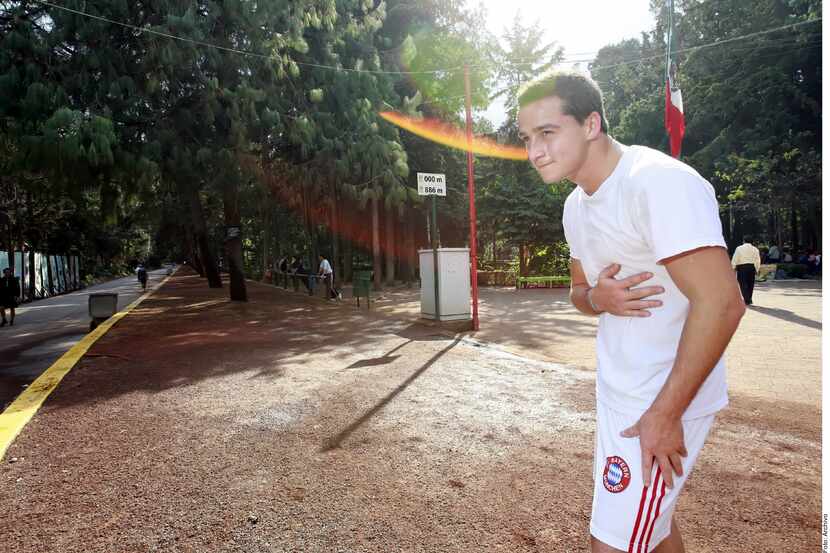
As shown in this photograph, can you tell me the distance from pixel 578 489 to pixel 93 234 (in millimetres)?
52377

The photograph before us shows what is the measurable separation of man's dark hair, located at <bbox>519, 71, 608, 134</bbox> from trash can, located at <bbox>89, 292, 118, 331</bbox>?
1345 cm

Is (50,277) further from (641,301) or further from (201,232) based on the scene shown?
(641,301)

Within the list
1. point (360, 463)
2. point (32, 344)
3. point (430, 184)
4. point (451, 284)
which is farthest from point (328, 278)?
point (360, 463)

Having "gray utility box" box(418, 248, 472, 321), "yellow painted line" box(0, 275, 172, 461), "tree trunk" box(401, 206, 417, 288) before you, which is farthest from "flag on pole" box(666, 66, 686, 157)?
"tree trunk" box(401, 206, 417, 288)

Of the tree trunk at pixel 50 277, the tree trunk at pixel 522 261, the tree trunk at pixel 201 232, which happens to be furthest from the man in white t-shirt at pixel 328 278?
the tree trunk at pixel 50 277

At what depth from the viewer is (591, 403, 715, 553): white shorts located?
1.47 metres

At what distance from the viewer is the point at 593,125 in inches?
61.8

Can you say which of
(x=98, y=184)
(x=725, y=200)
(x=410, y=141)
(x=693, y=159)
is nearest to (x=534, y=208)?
(x=410, y=141)

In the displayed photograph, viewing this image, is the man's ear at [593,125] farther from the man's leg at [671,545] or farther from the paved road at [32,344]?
the paved road at [32,344]

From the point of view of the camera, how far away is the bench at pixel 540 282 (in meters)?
22.5

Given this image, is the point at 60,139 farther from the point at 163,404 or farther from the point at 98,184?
the point at 163,404

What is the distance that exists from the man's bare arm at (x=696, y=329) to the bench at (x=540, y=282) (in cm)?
2150

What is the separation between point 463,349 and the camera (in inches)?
331

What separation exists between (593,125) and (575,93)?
0.10 metres
